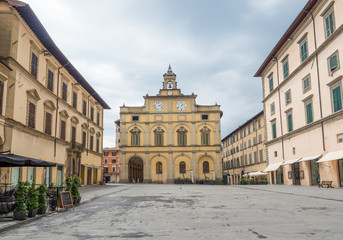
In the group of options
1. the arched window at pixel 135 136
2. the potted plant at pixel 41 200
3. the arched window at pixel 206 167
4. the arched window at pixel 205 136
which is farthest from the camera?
the arched window at pixel 135 136

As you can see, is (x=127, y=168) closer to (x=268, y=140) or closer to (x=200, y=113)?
(x=200, y=113)

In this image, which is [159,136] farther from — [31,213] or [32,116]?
[31,213]

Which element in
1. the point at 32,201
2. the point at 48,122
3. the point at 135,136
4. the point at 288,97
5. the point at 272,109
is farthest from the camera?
the point at 135,136

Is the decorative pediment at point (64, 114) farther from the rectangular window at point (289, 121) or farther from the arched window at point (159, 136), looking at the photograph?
the arched window at point (159, 136)

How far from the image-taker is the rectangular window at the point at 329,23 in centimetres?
2290

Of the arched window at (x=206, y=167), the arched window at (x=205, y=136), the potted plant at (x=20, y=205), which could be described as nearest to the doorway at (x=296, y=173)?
the arched window at (x=206, y=167)

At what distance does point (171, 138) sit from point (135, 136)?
6186mm

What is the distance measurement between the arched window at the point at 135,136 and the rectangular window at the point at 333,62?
1467 inches

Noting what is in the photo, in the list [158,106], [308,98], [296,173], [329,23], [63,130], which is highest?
[158,106]

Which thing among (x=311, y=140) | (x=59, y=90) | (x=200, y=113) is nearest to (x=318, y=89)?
(x=311, y=140)

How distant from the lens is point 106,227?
8266 millimetres

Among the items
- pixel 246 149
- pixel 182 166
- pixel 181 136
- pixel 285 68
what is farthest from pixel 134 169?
pixel 285 68

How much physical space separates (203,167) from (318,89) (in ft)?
104

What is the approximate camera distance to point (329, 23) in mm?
23422
